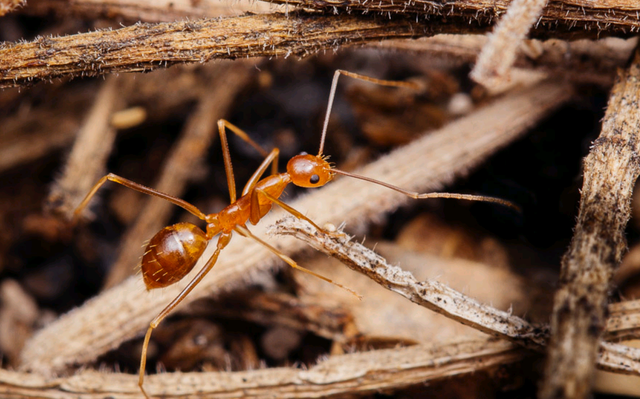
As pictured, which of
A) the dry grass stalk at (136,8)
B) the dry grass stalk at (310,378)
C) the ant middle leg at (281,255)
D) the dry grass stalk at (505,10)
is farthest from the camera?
the dry grass stalk at (136,8)

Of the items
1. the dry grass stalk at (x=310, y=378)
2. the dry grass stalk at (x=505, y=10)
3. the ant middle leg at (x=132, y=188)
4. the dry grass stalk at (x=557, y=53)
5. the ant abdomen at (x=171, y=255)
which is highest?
the dry grass stalk at (x=557, y=53)

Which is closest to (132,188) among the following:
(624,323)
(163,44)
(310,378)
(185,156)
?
(185,156)

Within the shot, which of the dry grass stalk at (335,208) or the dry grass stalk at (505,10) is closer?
the dry grass stalk at (505,10)

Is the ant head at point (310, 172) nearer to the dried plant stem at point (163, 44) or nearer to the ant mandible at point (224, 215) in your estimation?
the ant mandible at point (224, 215)

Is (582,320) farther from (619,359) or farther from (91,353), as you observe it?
(91,353)

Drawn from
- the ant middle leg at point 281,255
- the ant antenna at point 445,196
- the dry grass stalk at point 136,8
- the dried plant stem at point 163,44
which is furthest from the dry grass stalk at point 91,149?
the ant antenna at point 445,196

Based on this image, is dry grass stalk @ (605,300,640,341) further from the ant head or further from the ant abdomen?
the ant abdomen

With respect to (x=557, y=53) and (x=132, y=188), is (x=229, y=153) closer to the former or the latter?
(x=132, y=188)
